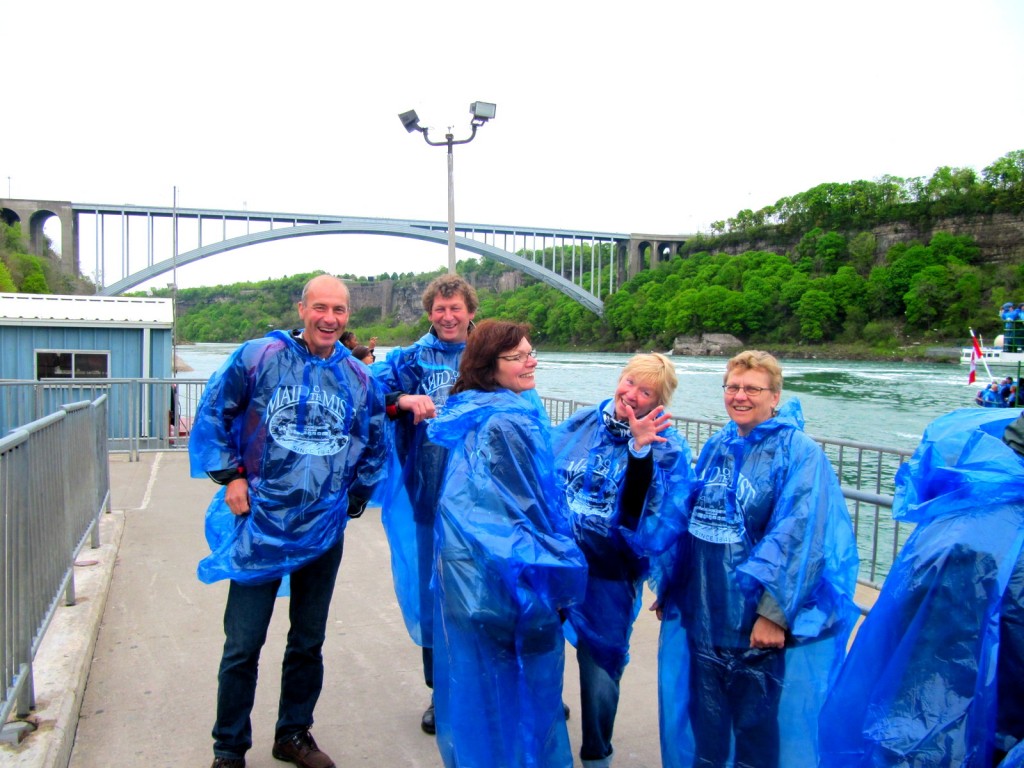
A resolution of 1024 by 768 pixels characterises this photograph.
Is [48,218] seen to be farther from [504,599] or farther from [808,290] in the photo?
[504,599]

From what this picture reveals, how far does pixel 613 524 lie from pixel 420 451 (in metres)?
0.82

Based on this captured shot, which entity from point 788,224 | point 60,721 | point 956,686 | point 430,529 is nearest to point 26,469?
point 60,721

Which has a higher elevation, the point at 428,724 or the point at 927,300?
the point at 927,300

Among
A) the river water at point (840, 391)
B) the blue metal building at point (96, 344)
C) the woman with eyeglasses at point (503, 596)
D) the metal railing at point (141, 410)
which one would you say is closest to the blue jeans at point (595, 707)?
the woman with eyeglasses at point (503, 596)

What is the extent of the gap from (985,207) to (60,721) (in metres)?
66.5

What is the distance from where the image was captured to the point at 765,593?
1.99 meters

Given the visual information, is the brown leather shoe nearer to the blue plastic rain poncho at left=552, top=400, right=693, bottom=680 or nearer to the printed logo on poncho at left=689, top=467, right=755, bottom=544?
the blue plastic rain poncho at left=552, top=400, right=693, bottom=680

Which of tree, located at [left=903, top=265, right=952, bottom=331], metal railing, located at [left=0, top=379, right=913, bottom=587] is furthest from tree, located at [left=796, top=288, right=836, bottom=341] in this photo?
metal railing, located at [left=0, top=379, right=913, bottom=587]

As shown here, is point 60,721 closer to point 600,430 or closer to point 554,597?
point 554,597

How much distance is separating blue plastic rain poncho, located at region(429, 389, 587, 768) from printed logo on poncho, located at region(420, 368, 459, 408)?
2.75 feet

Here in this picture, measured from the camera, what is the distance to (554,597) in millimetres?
1915

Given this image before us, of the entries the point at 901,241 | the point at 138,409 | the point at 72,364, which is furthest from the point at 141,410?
the point at 901,241

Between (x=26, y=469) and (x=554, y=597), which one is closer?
(x=554, y=597)

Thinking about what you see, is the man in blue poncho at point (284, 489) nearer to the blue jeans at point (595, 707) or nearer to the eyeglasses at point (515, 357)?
the eyeglasses at point (515, 357)
